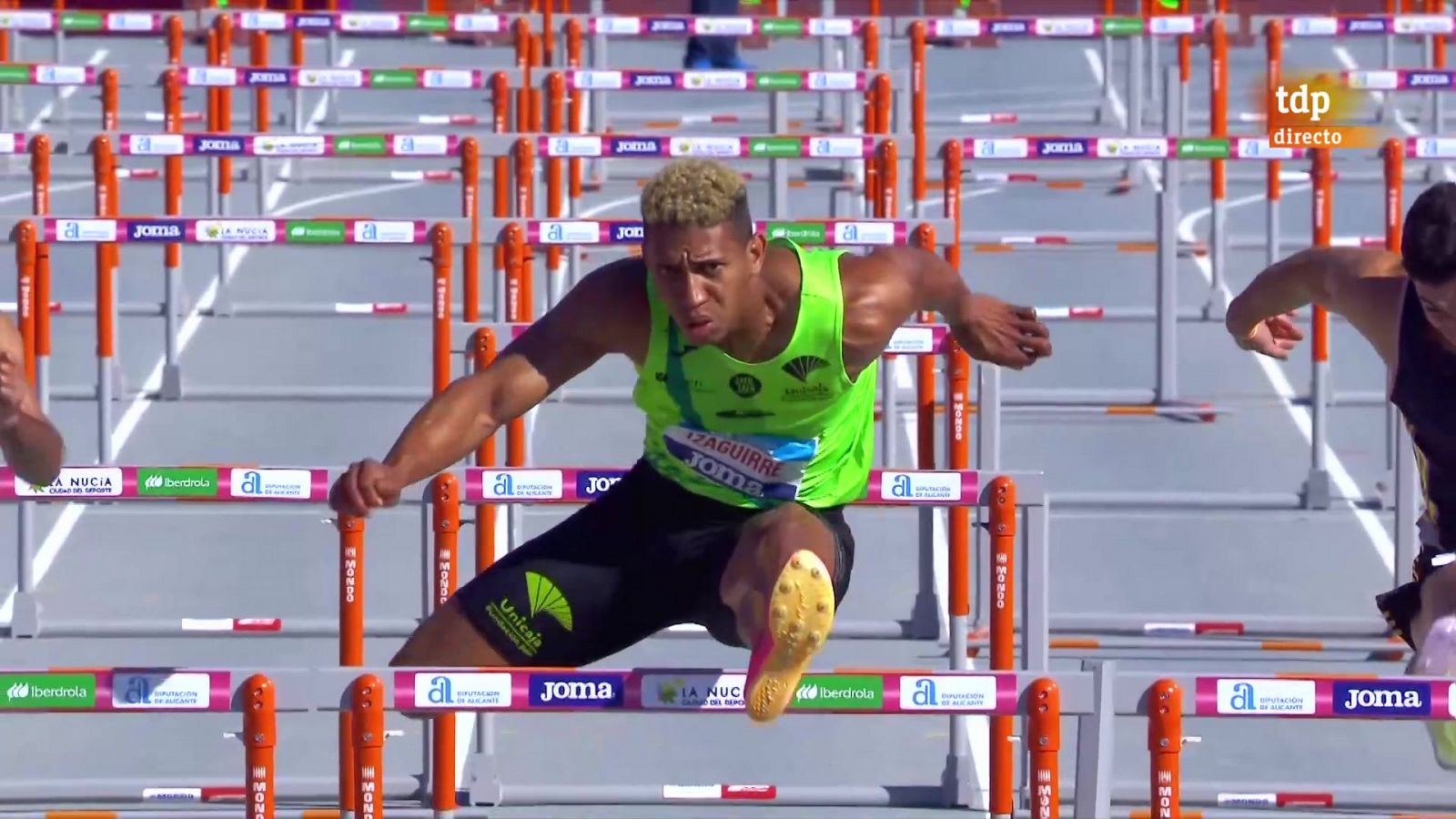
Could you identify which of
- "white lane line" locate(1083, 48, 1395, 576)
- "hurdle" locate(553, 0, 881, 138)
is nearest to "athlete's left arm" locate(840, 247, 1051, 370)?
"white lane line" locate(1083, 48, 1395, 576)

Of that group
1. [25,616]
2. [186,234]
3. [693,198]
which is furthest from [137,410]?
[693,198]

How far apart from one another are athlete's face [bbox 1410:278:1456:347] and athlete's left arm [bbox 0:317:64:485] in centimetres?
294

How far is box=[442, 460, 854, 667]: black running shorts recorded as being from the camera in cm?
539

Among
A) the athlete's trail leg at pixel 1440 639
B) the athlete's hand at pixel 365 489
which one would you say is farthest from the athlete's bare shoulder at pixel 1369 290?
the athlete's hand at pixel 365 489

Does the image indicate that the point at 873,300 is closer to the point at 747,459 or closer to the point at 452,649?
the point at 747,459

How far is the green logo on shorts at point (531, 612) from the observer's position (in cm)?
538

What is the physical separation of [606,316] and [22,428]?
1263 mm

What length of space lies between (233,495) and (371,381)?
5.45 meters

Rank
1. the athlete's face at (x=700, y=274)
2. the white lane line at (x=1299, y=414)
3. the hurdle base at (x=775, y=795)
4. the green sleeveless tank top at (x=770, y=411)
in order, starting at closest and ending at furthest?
1. the athlete's face at (x=700, y=274)
2. the green sleeveless tank top at (x=770, y=411)
3. the hurdle base at (x=775, y=795)
4. the white lane line at (x=1299, y=414)

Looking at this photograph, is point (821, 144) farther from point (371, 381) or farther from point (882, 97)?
point (371, 381)

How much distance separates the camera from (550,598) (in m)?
5.43

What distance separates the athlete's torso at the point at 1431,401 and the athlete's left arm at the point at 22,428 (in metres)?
3.00

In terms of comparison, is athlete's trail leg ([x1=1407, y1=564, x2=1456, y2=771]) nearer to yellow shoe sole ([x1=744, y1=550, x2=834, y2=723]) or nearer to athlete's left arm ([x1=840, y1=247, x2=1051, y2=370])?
athlete's left arm ([x1=840, y1=247, x2=1051, y2=370])

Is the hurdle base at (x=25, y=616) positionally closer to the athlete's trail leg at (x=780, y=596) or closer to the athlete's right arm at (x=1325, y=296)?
the athlete's trail leg at (x=780, y=596)
